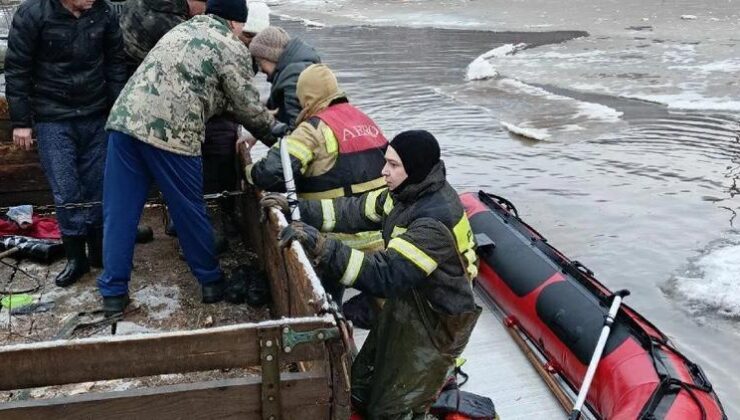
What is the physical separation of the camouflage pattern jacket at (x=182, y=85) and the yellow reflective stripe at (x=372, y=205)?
90cm

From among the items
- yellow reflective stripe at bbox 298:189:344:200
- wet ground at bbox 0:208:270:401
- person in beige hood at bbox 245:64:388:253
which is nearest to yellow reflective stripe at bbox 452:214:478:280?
person in beige hood at bbox 245:64:388:253

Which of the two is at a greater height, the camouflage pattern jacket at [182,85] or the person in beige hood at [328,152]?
the camouflage pattern jacket at [182,85]

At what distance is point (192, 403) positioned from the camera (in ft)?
8.38

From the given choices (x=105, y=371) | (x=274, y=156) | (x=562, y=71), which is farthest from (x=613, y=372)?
(x=562, y=71)

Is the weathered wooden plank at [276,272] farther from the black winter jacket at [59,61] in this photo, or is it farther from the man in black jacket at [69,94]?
the black winter jacket at [59,61]

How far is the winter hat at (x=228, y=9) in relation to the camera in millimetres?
3955

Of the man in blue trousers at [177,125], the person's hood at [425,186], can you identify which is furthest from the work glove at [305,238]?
the man in blue trousers at [177,125]

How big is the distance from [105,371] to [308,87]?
2176 millimetres

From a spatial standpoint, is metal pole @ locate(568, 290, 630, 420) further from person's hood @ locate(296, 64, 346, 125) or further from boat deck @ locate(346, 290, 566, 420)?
person's hood @ locate(296, 64, 346, 125)

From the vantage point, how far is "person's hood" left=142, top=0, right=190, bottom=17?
4.73 m

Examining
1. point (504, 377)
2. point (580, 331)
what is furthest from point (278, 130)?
point (580, 331)

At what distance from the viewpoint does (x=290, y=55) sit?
15.6ft

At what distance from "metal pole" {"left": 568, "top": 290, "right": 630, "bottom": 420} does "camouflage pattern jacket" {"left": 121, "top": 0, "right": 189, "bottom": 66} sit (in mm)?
3453

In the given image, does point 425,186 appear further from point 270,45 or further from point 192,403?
point 270,45
